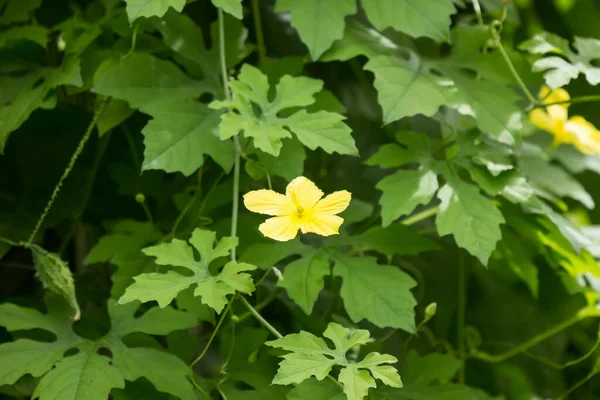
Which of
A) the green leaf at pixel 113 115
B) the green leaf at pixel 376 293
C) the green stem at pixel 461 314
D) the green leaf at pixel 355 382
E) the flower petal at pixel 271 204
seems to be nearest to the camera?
the green leaf at pixel 355 382

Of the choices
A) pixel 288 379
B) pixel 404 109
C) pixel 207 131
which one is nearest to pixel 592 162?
pixel 404 109

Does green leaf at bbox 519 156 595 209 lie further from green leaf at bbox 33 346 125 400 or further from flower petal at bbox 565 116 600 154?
green leaf at bbox 33 346 125 400

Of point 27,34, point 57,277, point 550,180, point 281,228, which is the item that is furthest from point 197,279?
point 550,180

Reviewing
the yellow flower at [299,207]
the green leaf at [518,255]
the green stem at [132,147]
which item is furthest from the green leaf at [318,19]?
the green leaf at [518,255]

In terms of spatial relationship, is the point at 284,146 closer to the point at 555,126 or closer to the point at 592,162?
the point at 555,126

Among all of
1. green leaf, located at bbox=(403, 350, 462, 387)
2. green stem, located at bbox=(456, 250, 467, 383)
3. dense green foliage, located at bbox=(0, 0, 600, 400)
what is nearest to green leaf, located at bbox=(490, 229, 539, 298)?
dense green foliage, located at bbox=(0, 0, 600, 400)

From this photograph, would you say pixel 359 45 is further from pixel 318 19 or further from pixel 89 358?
pixel 89 358

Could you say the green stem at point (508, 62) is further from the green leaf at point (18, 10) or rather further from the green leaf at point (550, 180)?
the green leaf at point (18, 10)
